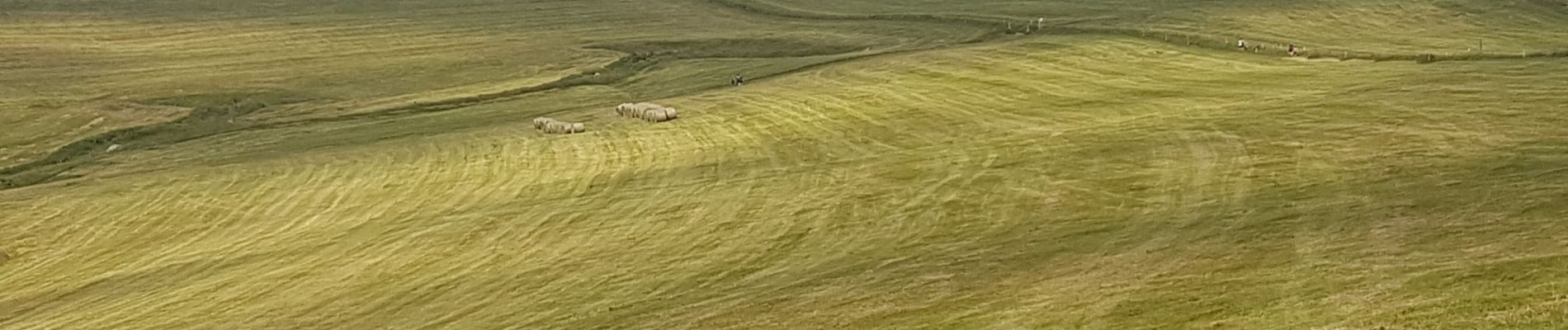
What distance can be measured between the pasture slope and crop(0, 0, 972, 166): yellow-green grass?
607 mm

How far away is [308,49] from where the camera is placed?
8925 cm

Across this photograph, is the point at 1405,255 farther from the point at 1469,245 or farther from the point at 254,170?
the point at 254,170

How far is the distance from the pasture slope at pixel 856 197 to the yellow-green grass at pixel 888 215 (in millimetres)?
121

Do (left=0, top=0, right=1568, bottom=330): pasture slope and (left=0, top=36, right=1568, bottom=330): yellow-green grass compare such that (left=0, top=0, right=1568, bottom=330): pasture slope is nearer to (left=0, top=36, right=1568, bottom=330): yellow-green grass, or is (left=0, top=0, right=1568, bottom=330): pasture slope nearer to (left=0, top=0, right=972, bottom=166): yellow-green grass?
(left=0, top=36, right=1568, bottom=330): yellow-green grass

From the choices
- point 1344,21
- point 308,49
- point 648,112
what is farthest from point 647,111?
point 308,49

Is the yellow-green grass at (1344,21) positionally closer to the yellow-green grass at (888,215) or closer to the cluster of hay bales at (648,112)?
the yellow-green grass at (888,215)

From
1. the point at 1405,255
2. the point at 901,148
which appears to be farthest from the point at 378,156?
the point at 1405,255

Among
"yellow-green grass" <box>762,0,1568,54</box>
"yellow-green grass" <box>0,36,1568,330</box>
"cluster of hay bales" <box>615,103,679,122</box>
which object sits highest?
"yellow-green grass" <box>0,36,1568,330</box>

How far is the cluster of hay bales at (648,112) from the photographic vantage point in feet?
188

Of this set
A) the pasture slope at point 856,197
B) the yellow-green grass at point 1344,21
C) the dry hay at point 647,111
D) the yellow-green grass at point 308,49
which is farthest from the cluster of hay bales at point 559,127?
the yellow-green grass at point 1344,21

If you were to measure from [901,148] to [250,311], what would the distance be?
18857mm

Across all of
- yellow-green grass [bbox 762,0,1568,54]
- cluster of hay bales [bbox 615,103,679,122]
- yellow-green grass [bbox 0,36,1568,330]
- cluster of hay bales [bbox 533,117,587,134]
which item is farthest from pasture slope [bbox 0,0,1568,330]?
cluster of hay bales [bbox 615,103,679,122]

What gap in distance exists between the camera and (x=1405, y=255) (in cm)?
2870

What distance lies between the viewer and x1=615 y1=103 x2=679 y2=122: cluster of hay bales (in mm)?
57312
